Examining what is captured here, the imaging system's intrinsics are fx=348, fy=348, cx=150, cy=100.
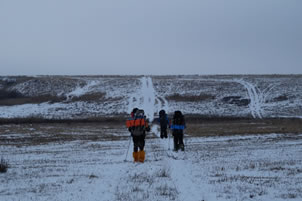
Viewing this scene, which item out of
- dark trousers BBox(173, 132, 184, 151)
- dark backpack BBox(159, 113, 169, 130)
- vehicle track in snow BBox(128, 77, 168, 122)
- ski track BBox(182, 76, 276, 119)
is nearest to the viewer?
dark trousers BBox(173, 132, 184, 151)

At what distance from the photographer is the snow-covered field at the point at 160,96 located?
5616 centimetres

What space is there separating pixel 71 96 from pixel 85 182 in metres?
60.7

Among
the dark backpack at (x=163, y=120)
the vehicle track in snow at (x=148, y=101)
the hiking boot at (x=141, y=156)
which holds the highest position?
the vehicle track in snow at (x=148, y=101)

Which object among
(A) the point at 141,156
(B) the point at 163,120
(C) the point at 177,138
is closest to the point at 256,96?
(B) the point at 163,120

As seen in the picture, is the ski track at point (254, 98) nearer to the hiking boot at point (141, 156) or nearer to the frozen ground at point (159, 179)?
the frozen ground at point (159, 179)

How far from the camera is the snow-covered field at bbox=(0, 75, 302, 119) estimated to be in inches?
2211

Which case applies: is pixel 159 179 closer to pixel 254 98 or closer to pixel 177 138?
pixel 177 138

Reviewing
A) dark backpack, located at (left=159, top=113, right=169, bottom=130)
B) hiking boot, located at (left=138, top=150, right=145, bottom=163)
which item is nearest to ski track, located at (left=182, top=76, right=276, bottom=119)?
dark backpack, located at (left=159, top=113, right=169, bottom=130)

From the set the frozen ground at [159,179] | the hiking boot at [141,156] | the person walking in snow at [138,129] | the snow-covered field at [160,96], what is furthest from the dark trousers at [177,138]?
the snow-covered field at [160,96]

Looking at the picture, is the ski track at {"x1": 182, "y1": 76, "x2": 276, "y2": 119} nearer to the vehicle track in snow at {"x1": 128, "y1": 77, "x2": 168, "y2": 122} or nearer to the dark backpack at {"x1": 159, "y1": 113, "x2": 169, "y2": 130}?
the vehicle track in snow at {"x1": 128, "y1": 77, "x2": 168, "y2": 122}

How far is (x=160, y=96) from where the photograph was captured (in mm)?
66562

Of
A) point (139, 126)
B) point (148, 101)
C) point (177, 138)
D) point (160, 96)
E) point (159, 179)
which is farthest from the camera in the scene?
point (160, 96)

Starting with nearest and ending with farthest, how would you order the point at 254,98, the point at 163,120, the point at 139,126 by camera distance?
the point at 139,126 < the point at 163,120 < the point at 254,98

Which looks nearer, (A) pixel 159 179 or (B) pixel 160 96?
(A) pixel 159 179
